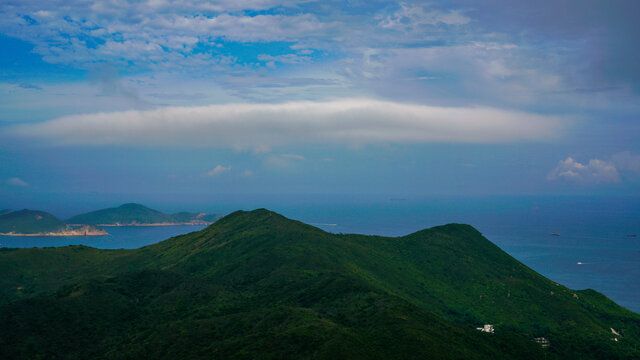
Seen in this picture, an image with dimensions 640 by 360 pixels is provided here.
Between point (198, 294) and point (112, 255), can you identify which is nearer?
point (198, 294)

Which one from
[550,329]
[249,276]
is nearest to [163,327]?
[249,276]

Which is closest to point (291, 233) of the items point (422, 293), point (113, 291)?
point (422, 293)

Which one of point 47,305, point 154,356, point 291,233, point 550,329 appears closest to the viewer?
point 154,356

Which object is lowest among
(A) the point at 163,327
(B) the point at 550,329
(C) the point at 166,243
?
(B) the point at 550,329

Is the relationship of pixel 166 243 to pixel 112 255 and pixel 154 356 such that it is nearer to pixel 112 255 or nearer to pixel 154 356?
pixel 112 255

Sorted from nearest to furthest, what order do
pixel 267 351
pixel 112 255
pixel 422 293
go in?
pixel 267 351, pixel 422 293, pixel 112 255

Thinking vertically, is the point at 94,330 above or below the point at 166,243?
below
